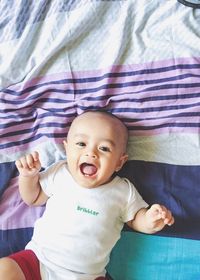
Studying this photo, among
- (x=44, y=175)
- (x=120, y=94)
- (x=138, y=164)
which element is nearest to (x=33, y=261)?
(x=44, y=175)

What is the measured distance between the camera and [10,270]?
129 cm

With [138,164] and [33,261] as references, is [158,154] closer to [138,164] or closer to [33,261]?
[138,164]

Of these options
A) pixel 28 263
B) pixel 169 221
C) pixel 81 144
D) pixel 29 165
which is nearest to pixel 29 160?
pixel 29 165

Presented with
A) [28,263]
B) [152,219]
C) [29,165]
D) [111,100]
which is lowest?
[28,263]

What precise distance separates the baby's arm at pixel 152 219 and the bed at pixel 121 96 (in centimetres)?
4

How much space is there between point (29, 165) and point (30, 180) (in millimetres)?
48

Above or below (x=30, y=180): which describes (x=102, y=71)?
above

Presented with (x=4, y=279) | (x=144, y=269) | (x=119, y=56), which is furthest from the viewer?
(x=119, y=56)

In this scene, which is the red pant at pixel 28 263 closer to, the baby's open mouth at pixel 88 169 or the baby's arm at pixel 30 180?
the baby's arm at pixel 30 180

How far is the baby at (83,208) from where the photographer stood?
4.33ft

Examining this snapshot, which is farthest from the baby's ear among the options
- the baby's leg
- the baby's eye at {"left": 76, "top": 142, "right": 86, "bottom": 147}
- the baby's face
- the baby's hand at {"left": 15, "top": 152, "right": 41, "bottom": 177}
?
the baby's leg

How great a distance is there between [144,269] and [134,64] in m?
0.54

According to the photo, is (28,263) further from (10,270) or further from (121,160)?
(121,160)

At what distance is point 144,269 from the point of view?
137 cm
